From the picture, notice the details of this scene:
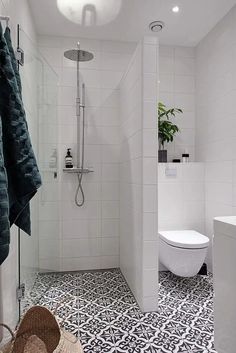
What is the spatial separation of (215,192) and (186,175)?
345 mm

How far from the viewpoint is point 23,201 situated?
1.05 metres

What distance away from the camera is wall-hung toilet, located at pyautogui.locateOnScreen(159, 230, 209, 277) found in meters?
2.12

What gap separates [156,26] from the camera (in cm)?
249

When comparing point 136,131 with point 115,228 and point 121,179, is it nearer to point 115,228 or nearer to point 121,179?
point 121,179

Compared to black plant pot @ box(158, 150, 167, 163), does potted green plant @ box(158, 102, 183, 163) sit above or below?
above

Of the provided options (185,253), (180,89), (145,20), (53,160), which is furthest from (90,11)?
(185,253)

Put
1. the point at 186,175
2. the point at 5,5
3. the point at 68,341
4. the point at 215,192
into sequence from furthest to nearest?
1. the point at 186,175
2. the point at 215,192
3. the point at 5,5
4. the point at 68,341

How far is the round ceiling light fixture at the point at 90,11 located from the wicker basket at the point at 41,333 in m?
2.31

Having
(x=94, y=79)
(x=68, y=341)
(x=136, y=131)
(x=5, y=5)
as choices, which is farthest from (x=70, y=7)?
(x=68, y=341)

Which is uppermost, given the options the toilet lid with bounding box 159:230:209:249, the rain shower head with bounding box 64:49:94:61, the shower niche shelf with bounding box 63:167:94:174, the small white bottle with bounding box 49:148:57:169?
the rain shower head with bounding box 64:49:94:61

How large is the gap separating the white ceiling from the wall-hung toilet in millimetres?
2032

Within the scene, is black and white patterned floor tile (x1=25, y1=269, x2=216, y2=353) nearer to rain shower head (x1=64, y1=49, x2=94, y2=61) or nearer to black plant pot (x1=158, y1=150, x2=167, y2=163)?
black plant pot (x1=158, y1=150, x2=167, y2=163)

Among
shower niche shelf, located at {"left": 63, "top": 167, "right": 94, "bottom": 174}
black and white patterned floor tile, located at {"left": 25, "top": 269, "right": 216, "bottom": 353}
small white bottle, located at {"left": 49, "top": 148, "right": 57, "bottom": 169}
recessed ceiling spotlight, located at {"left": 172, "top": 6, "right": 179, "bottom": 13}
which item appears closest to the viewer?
black and white patterned floor tile, located at {"left": 25, "top": 269, "right": 216, "bottom": 353}

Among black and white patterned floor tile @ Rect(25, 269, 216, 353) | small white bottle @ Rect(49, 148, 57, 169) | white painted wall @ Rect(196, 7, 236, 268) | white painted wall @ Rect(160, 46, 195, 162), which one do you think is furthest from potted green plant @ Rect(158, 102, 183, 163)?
black and white patterned floor tile @ Rect(25, 269, 216, 353)
